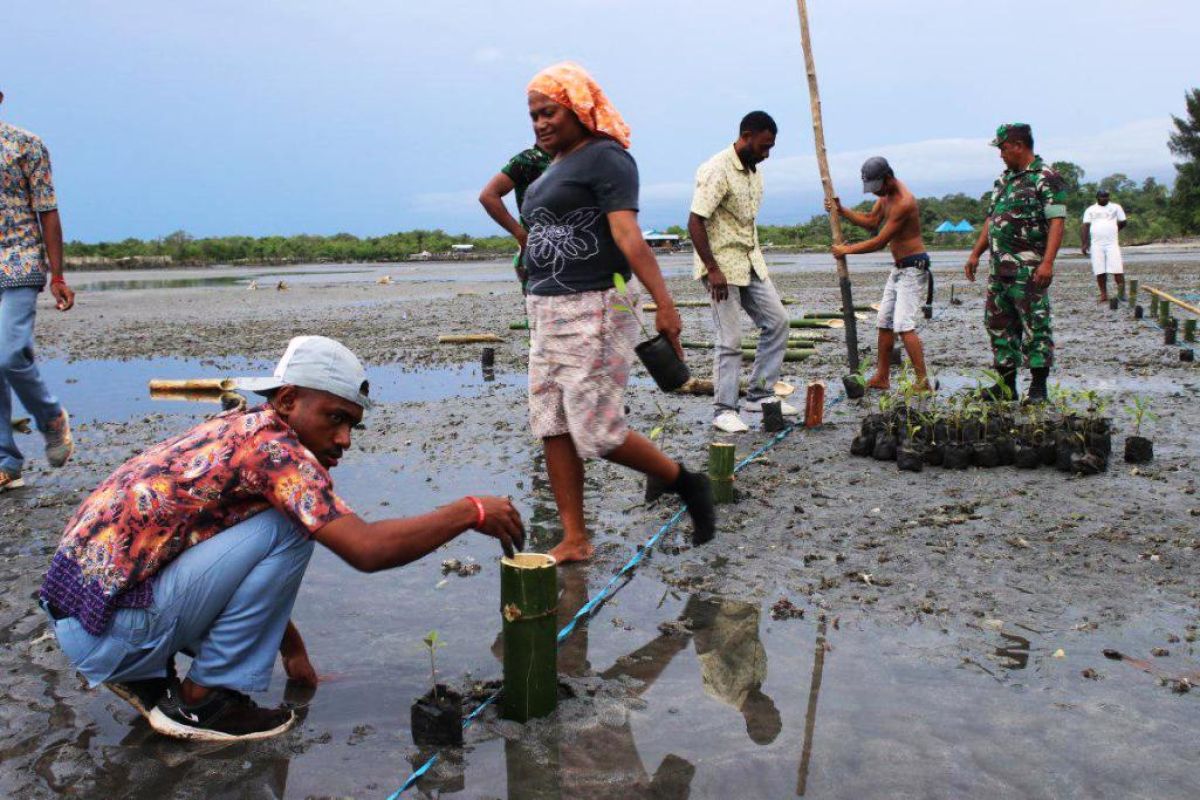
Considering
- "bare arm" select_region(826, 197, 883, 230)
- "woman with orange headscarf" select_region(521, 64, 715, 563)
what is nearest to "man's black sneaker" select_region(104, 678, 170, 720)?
"woman with orange headscarf" select_region(521, 64, 715, 563)

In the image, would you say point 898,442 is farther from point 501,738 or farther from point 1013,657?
point 501,738

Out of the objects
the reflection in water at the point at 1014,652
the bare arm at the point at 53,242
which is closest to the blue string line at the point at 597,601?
the reflection in water at the point at 1014,652

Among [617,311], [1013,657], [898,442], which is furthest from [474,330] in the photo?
[1013,657]

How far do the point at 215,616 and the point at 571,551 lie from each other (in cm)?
187

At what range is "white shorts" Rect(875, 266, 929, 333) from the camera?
798 centimetres

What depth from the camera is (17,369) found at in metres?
5.77

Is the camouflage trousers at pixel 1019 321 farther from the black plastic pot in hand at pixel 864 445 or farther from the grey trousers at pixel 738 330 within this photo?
the black plastic pot in hand at pixel 864 445

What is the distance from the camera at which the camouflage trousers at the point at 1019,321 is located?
23.3 feet

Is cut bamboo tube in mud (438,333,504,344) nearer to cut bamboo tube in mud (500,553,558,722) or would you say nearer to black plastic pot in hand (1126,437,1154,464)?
black plastic pot in hand (1126,437,1154,464)

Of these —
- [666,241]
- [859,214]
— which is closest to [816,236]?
[666,241]

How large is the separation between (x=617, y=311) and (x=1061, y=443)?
10.0 feet

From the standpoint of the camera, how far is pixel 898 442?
607 centimetres

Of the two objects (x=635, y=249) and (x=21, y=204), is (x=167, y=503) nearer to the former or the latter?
(x=635, y=249)

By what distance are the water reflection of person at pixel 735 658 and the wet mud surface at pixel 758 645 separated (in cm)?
1
